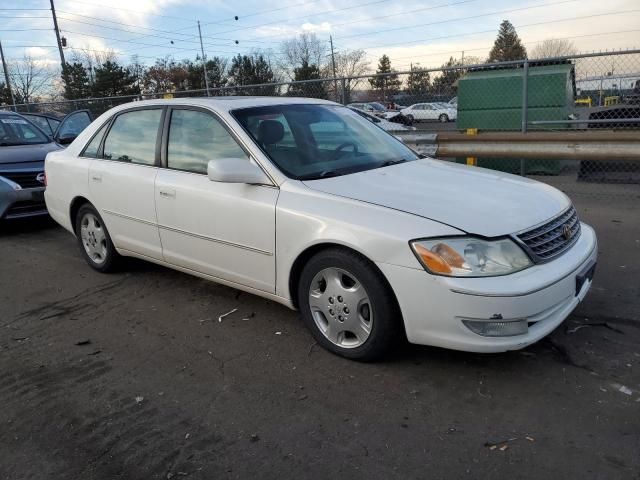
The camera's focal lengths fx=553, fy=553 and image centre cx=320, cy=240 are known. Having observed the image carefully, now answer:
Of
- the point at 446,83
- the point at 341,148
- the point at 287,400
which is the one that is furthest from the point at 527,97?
the point at 287,400

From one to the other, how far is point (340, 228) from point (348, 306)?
1.54 ft

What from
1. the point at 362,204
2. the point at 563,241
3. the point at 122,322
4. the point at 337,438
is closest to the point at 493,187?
the point at 563,241

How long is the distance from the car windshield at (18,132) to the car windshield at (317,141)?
556 cm

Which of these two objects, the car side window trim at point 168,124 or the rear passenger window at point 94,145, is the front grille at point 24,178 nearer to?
the rear passenger window at point 94,145

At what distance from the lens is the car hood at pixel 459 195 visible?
9.97 feet

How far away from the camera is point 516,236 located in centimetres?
297

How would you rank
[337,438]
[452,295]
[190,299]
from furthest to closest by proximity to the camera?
[190,299]
[452,295]
[337,438]

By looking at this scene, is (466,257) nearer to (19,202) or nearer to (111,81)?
(19,202)

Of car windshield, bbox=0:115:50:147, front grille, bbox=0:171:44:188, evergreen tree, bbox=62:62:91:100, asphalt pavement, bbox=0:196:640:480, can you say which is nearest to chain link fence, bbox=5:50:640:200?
car windshield, bbox=0:115:50:147

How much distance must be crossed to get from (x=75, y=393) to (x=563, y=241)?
3.00m

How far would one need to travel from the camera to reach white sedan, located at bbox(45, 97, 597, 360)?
2.91 metres

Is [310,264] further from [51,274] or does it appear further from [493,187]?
[51,274]

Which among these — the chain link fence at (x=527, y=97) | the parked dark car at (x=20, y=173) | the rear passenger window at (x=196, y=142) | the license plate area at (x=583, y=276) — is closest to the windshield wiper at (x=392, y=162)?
the rear passenger window at (x=196, y=142)

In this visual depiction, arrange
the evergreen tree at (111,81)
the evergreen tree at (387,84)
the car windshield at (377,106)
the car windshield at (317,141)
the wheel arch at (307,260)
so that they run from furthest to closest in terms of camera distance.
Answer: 1. the evergreen tree at (111,81)
2. the car windshield at (377,106)
3. the evergreen tree at (387,84)
4. the car windshield at (317,141)
5. the wheel arch at (307,260)
